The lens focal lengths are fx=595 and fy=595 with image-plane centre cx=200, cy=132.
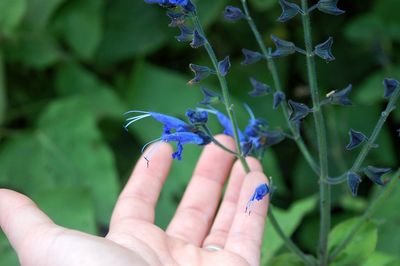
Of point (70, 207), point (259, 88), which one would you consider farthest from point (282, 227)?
point (70, 207)

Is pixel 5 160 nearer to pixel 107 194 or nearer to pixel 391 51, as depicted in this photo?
pixel 107 194

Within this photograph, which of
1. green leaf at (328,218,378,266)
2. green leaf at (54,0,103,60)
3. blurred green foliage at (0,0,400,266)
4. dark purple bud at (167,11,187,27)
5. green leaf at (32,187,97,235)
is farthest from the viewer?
green leaf at (54,0,103,60)

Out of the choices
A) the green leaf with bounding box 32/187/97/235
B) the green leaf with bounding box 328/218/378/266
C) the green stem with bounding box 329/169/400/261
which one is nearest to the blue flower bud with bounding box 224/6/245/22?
the green stem with bounding box 329/169/400/261

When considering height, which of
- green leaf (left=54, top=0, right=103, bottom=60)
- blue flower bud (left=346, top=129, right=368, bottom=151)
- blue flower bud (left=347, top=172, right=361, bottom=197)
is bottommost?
green leaf (left=54, top=0, right=103, bottom=60)

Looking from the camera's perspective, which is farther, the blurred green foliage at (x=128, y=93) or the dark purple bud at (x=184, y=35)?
the blurred green foliage at (x=128, y=93)

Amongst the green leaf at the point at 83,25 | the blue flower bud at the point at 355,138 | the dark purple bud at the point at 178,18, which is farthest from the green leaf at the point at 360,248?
the green leaf at the point at 83,25

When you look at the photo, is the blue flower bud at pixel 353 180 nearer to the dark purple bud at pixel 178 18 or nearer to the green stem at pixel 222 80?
the green stem at pixel 222 80

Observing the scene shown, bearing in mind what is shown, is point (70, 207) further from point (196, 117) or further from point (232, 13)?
point (232, 13)

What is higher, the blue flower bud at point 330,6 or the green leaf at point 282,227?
the blue flower bud at point 330,6

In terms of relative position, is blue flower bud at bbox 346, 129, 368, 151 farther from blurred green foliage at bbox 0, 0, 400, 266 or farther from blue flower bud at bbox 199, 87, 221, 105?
blurred green foliage at bbox 0, 0, 400, 266
